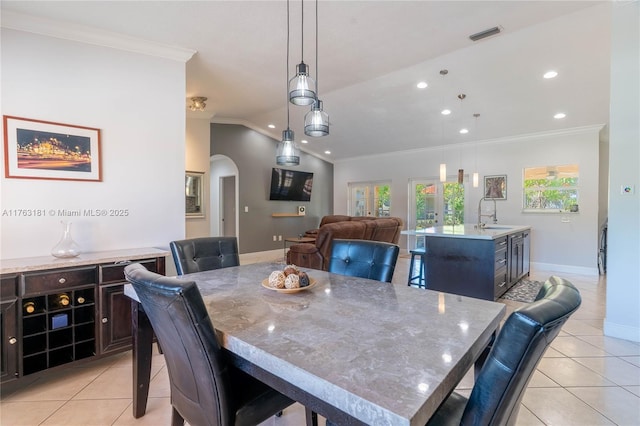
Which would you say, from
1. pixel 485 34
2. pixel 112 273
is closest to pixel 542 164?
pixel 485 34

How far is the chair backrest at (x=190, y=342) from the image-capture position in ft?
3.14

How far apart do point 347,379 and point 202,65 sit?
151 inches

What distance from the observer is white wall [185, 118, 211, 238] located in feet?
17.1

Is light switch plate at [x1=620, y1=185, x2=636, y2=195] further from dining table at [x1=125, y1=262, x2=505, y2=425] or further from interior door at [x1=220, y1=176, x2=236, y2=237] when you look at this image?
interior door at [x1=220, y1=176, x2=236, y2=237]

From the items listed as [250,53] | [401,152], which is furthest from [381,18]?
[401,152]

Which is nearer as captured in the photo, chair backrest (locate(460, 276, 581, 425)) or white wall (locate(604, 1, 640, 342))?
chair backrest (locate(460, 276, 581, 425))

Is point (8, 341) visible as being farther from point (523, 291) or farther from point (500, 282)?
point (523, 291)

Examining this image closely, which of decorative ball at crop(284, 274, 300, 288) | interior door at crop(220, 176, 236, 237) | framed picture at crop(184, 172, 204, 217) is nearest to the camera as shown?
decorative ball at crop(284, 274, 300, 288)

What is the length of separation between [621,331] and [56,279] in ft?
15.9

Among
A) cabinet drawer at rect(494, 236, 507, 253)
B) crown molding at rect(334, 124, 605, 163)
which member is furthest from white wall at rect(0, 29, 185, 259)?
crown molding at rect(334, 124, 605, 163)

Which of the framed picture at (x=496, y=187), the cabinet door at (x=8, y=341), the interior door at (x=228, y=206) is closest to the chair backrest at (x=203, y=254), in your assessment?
the cabinet door at (x=8, y=341)

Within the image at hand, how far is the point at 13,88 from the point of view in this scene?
2.38 metres

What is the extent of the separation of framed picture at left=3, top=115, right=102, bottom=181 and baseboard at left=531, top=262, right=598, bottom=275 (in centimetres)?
720

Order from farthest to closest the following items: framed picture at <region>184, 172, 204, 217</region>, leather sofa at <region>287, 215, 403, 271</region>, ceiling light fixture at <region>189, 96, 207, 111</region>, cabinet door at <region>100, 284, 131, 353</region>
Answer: framed picture at <region>184, 172, 204, 217</region>, leather sofa at <region>287, 215, 403, 271</region>, ceiling light fixture at <region>189, 96, 207, 111</region>, cabinet door at <region>100, 284, 131, 353</region>
